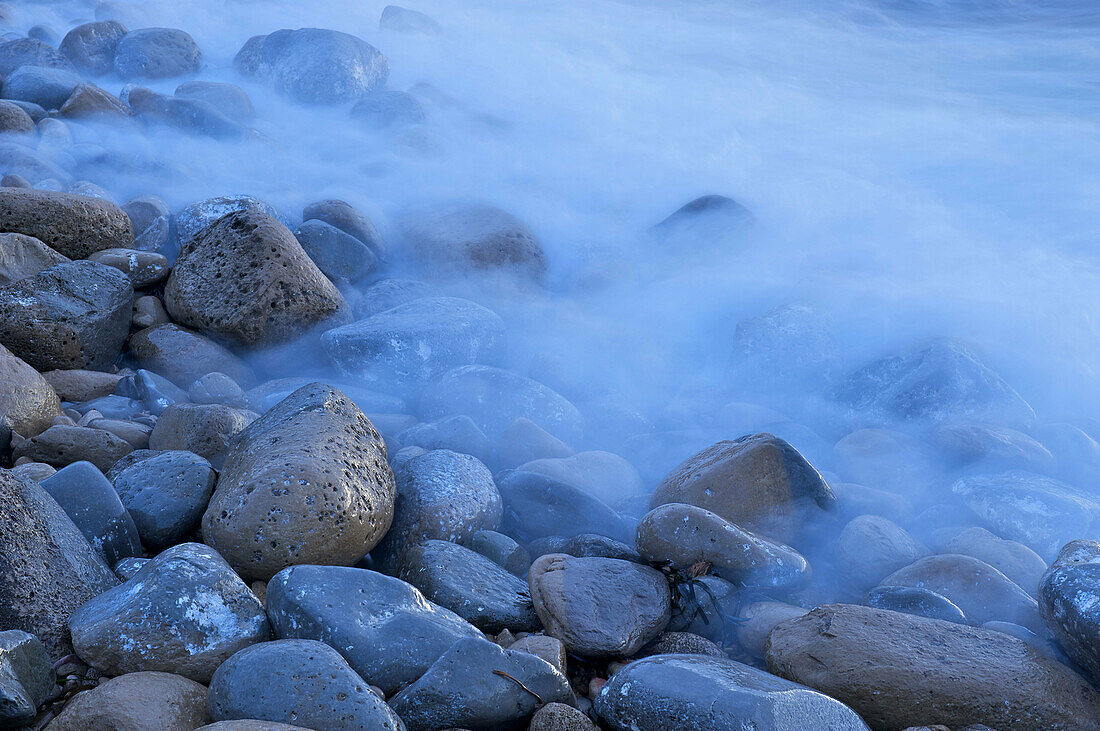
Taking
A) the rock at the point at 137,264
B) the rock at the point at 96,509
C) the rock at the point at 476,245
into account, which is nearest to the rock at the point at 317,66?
the rock at the point at 476,245

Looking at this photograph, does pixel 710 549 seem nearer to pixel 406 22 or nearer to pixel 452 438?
pixel 452 438

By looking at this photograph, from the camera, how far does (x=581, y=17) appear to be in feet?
52.6

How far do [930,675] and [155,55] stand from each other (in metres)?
11.0

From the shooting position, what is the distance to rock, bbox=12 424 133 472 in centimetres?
336

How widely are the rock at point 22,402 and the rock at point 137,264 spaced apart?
135 centimetres

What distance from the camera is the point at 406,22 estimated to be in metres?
13.4

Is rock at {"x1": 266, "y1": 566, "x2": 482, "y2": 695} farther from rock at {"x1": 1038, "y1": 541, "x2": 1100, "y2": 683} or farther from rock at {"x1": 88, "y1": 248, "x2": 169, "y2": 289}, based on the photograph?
rock at {"x1": 88, "y1": 248, "x2": 169, "y2": 289}

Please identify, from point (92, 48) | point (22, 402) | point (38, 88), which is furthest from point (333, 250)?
point (92, 48)

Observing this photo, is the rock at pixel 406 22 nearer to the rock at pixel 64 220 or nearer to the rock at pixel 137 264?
the rock at pixel 64 220

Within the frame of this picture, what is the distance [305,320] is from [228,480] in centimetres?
210

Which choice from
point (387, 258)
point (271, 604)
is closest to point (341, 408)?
point (271, 604)

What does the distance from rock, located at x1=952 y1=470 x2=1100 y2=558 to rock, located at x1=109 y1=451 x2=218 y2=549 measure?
363cm

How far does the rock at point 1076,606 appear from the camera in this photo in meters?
2.63

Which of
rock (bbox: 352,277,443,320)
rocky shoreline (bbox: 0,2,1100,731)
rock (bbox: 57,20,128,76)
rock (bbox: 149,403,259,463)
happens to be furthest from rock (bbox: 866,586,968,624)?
rock (bbox: 57,20,128,76)
